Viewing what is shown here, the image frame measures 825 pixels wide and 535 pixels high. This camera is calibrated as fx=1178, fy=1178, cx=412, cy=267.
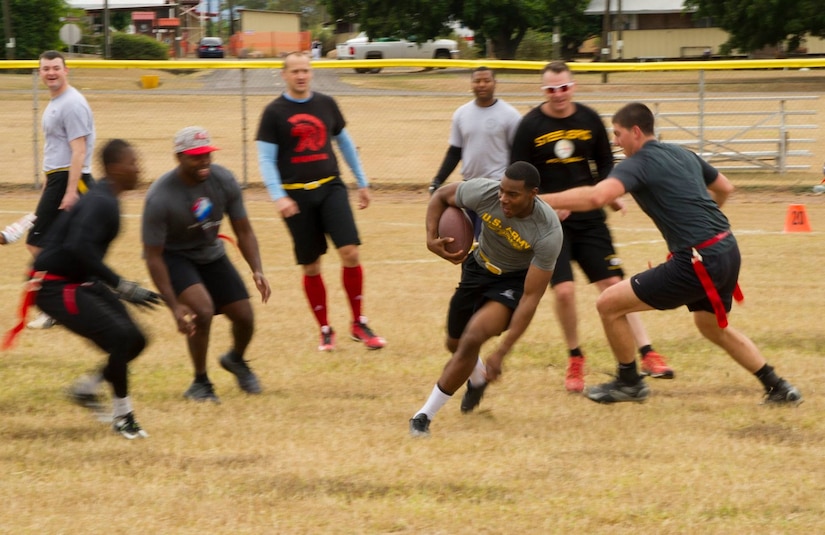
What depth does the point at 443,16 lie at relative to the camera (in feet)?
175

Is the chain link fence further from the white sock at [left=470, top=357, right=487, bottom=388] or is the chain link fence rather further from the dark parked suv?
the dark parked suv

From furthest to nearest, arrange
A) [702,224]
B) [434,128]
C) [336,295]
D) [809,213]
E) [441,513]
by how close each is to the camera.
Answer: [434,128]
[809,213]
[336,295]
[702,224]
[441,513]

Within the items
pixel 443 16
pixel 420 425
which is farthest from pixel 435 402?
pixel 443 16

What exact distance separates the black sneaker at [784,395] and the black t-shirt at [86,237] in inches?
147

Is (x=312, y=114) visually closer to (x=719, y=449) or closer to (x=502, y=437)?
(x=502, y=437)

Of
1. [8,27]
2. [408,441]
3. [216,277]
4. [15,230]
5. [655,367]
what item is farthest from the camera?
[8,27]

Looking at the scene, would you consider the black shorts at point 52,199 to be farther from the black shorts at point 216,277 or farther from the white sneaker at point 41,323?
the black shorts at point 216,277

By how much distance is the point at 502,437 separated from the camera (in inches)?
247

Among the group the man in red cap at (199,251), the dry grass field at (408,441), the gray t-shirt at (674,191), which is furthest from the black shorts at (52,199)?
the gray t-shirt at (674,191)

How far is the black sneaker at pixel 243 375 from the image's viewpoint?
7.29 m

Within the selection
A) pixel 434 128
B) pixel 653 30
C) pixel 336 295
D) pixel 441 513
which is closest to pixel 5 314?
pixel 336 295

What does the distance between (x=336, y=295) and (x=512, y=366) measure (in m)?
3.05

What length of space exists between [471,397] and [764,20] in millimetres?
38948

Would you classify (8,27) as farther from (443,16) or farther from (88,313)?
(88,313)
